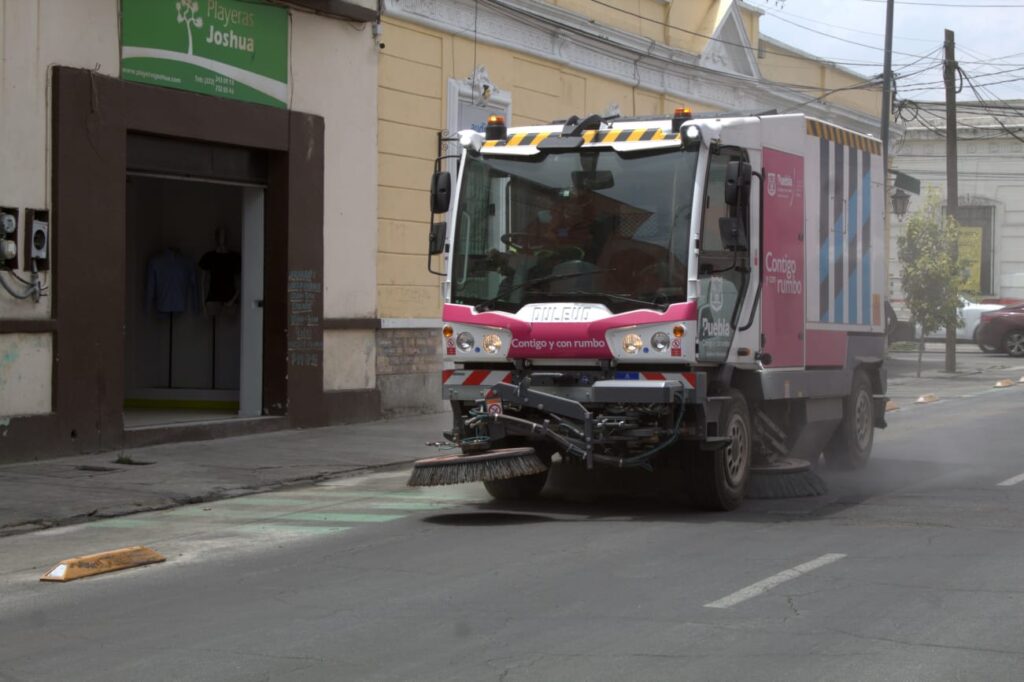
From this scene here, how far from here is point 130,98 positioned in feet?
47.6

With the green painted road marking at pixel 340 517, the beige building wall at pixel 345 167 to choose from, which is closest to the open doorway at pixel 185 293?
the beige building wall at pixel 345 167

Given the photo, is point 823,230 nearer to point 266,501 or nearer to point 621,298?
point 621,298

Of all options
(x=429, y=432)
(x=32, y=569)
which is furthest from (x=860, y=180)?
(x=32, y=569)

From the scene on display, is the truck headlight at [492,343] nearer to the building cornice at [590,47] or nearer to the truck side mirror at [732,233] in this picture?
the truck side mirror at [732,233]

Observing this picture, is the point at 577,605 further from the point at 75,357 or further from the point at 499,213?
the point at 75,357

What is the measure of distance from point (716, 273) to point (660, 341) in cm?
75

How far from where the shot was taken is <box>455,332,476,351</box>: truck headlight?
10805 millimetres

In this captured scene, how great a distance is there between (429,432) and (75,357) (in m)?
4.72

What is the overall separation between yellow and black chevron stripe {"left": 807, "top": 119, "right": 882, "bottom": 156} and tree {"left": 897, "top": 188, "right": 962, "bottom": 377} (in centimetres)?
1687

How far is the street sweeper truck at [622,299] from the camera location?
10.2m

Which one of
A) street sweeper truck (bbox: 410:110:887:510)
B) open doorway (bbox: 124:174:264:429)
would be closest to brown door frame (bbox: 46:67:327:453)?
open doorway (bbox: 124:174:264:429)

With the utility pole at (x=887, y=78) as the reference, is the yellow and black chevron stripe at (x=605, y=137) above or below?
below

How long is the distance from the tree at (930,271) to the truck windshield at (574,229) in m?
21.0

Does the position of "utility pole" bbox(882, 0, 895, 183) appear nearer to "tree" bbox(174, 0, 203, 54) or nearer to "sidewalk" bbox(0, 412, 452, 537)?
"sidewalk" bbox(0, 412, 452, 537)
